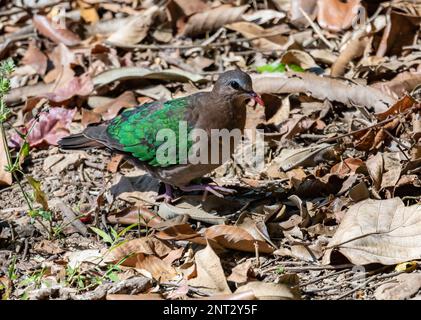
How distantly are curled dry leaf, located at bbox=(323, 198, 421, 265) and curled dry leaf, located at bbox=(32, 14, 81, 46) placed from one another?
4630 millimetres

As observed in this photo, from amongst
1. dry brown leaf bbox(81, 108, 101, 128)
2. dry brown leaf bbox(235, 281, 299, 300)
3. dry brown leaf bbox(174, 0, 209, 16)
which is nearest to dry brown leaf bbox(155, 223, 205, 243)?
dry brown leaf bbox(235, 281, 299, 300)

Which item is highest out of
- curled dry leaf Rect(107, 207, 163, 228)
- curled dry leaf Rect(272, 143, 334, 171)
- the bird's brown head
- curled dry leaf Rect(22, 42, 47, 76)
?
the bird's brown head

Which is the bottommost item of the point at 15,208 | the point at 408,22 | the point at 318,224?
the point at 15,208

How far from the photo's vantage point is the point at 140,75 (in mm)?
7977

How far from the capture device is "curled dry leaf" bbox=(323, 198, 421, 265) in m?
5.03

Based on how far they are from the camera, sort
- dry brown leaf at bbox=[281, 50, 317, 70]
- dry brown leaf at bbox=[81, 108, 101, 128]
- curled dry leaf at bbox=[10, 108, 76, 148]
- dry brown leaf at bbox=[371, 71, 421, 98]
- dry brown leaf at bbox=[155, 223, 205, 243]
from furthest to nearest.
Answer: dry brown leaf at bbox=[281, 50, 317, 70] < dry brown leaf at bbox=[81, 108, 101, 128] < curled dry leaf at bbox=[10, 108, 76, 148] < dry brown leaf at bbox=[371, 71, 421, 98] < dry brown leaf at bbox=[155, 223, 205, 243]

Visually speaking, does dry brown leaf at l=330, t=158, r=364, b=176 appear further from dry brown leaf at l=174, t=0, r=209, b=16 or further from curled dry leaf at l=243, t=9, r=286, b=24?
dry brown leaf at l=174, t=0, r=209, b=16

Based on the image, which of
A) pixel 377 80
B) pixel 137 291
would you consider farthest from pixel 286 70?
pixel 137 291

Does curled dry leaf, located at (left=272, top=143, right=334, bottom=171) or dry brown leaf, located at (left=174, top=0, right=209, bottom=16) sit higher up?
dry brown leaf, located at (left=174, top=0, right=209, bottom=16)

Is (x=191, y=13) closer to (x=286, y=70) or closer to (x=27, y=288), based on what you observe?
(x=286, y=70)

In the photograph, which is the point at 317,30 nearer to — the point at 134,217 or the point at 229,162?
the point at 229,162

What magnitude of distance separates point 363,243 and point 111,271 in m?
1.70

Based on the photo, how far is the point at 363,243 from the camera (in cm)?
509

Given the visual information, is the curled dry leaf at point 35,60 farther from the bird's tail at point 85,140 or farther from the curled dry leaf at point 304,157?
the curled dry leaf at point 304,157
